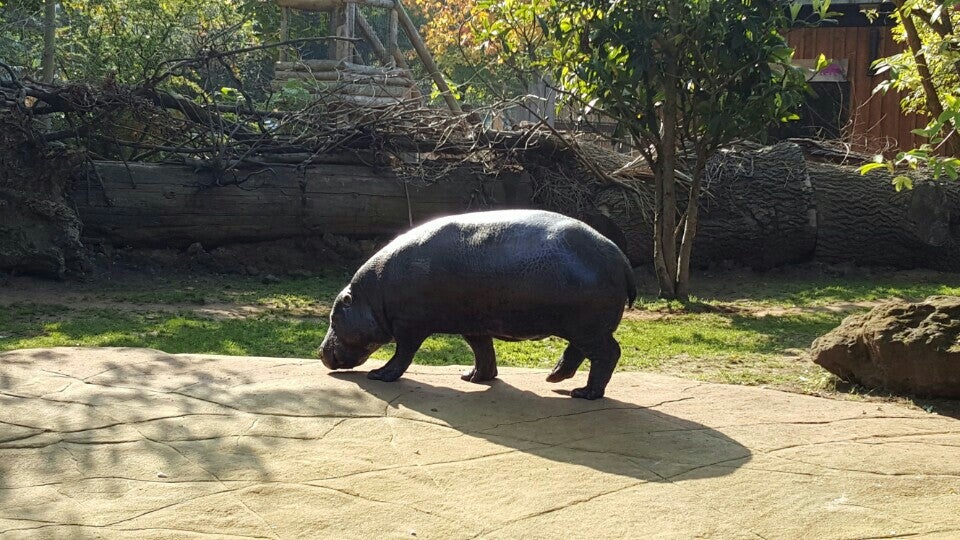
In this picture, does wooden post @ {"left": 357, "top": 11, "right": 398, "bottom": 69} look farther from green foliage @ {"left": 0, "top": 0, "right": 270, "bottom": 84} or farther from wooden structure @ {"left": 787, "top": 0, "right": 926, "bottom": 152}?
wooden structure @ {"left": 787, "top": 0, "right": 926, "bottom": 152}

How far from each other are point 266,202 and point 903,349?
7.95 m

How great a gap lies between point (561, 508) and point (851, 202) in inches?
Result: 413

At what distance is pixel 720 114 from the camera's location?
1010cm

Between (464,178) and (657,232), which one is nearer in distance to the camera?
(657,232)

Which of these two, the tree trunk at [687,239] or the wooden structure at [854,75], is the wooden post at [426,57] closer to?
the tree trunk at [687,239]

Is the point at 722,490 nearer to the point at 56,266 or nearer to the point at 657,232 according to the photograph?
the point at 657,232

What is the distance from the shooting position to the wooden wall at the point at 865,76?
18.2 metres

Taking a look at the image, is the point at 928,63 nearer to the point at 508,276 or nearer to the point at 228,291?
the point at 508,276

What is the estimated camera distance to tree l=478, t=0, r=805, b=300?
9.73 m

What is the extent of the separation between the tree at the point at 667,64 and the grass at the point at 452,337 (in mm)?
1416

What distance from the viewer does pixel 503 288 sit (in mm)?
5305

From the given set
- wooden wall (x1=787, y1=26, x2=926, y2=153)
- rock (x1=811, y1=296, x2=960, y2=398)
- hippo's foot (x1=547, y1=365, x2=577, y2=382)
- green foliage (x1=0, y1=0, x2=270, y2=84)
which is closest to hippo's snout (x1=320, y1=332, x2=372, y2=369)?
hippo's foot (x1=547, y1=365, x2=577, y2=382)

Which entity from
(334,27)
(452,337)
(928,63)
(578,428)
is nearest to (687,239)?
(928,63)

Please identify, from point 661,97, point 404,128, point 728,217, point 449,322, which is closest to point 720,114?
point 661,97
